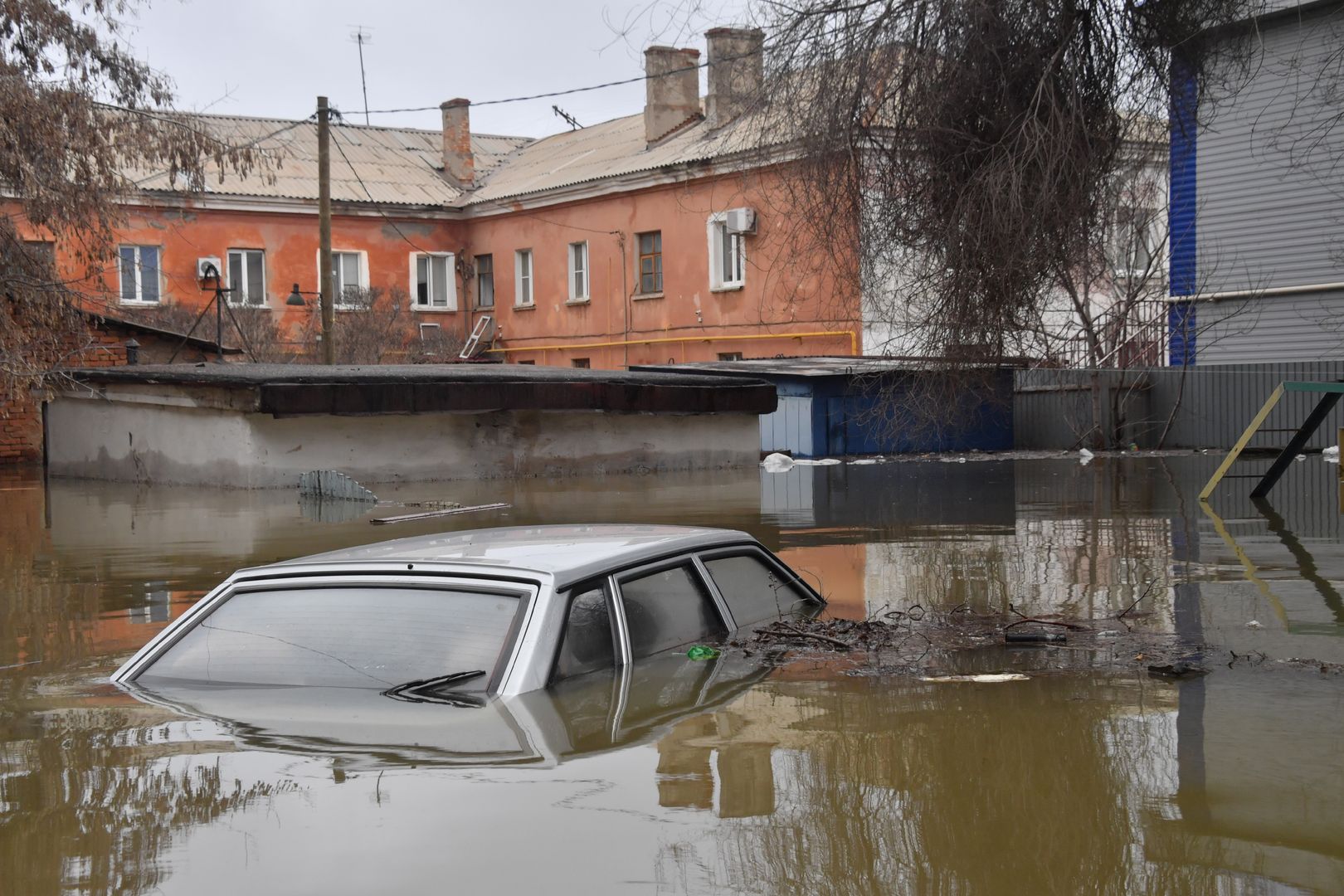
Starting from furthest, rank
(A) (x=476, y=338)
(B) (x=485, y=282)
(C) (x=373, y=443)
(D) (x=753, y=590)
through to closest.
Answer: (B) (x=485, y=282), (A) (x=476, y=338), (C) (x=373, y=443), (D) (x=753, y=590)

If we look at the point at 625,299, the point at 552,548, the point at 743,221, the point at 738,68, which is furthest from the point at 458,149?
the point at 552,548

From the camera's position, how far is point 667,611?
6152mm

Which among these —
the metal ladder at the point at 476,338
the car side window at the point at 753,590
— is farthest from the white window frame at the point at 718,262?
the car side window at the point at 753,590

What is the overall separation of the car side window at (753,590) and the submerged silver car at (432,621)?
1.87 feet

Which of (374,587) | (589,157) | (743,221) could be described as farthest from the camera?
(589,157)

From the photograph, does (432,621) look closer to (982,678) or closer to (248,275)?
(982,678)

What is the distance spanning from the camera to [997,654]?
7.52m

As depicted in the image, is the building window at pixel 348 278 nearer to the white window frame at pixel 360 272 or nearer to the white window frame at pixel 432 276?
the white window frame at pixel 360 272

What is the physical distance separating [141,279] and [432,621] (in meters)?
36.6

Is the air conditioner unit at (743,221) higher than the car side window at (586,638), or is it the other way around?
the air conditioner unit at (743,221)

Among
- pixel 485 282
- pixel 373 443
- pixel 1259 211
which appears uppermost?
pixel 485 282

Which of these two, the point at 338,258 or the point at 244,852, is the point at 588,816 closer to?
the point at 244,852

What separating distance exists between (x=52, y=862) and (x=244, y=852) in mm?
539

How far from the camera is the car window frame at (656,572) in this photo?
574 centimetres
